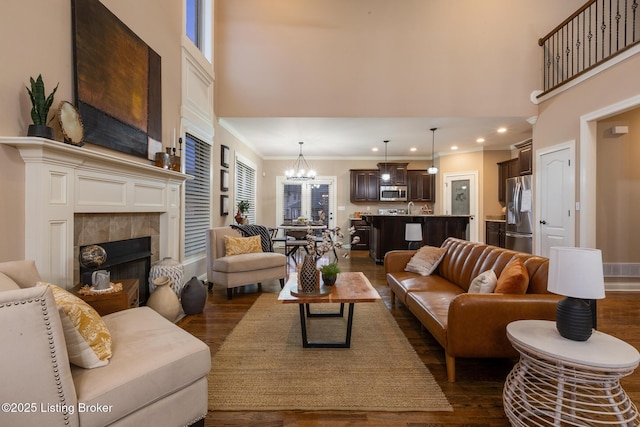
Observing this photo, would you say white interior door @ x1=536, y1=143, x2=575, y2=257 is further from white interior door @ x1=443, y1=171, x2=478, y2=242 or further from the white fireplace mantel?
the white fireplace mantel

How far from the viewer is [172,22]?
3.60m

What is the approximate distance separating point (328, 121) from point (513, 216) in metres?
4.03

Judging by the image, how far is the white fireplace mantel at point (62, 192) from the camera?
1866mm

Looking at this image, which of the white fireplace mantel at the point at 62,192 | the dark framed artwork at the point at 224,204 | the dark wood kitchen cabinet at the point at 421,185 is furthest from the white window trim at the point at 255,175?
the dark wood kitchen cabinet at the point at 421,185

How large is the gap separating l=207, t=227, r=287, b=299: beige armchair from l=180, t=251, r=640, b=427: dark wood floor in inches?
11.8

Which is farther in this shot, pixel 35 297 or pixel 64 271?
pixel 64 271

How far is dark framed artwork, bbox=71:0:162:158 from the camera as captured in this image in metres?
2.27

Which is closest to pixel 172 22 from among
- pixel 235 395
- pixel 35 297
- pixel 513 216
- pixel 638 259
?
pixel 35 297

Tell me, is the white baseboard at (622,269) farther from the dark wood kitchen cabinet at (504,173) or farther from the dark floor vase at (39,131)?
the dark floor vase at (39,131)

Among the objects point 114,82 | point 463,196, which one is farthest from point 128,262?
point 463,196

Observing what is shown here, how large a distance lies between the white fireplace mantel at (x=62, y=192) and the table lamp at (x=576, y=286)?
117 inches

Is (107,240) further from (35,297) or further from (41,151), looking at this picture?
(35,297)

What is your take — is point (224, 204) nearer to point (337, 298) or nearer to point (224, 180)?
point (224, 180)

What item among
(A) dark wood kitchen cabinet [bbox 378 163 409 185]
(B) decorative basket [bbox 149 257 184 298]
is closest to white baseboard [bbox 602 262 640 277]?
(A) dark wood kitchen cabinet [bbox 378 163 409 185]
